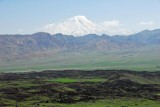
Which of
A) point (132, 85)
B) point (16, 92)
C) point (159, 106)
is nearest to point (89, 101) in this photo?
point (159, 106)

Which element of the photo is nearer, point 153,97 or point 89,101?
point 89,101

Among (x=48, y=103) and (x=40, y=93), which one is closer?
(x=48, y=103)

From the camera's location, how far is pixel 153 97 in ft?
402

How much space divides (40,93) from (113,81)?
140 feet

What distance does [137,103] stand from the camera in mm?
109375

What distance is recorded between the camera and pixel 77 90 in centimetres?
14112

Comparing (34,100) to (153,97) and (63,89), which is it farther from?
(153,97)

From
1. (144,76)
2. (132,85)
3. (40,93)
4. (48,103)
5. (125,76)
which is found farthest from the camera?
(144,76)

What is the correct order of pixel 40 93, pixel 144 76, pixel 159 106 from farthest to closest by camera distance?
1. pixel 144 76
2. pixel 40 93
3. pixel 159 106

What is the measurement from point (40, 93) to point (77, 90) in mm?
15229

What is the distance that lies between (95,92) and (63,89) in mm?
12481

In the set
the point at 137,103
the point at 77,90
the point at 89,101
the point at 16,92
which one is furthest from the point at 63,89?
the point at 137,103

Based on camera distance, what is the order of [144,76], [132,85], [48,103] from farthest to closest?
[144,76] → [132,85] → [48,103]

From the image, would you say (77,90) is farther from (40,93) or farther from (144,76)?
(144,76)
